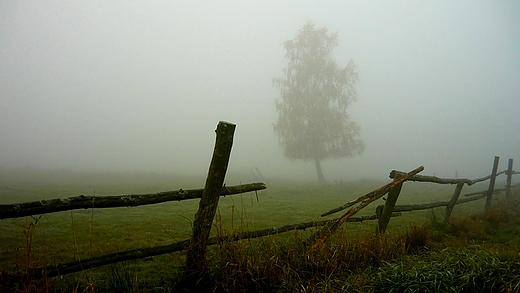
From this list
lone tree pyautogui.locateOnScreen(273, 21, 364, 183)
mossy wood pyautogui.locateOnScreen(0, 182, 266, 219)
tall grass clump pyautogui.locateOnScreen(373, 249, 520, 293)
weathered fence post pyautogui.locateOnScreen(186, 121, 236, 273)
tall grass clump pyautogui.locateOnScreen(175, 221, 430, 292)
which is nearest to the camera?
mossy wood pyautogui.locateOnScreen(0, 182, 266, 219)

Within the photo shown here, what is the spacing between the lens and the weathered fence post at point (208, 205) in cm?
327

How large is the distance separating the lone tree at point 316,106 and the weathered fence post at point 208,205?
24.1 meters

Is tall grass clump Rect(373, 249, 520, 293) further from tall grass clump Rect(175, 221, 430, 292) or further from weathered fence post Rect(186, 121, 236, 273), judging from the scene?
weathered fence post Rect(186, 121, 236, 273)

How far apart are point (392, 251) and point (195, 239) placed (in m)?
2.81

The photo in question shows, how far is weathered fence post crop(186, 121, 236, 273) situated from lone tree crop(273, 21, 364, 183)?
24128 millimetres

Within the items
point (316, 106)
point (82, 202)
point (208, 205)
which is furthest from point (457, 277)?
point (316, 106)

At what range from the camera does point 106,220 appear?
29.6 feet

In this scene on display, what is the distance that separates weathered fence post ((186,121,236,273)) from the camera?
10.7 ft

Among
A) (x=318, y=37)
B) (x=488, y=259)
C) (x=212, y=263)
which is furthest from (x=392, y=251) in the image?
(x=318, y=37)

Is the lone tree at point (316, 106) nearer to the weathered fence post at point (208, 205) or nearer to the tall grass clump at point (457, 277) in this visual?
the tall grass clump at point (457, 277)

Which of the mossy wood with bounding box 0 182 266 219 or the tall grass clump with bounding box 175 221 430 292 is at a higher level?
the mossy wood with bounding box 0 182 266 219

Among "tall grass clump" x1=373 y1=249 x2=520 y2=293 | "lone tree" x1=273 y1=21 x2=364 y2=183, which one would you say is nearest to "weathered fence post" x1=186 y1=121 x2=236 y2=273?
"tall grass clump" x1=373 y1=249 x2=520 y2=293

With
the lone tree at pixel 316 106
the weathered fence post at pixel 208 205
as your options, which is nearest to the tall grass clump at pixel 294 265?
the weathered fence post at pixel 208 205

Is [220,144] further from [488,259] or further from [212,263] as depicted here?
[488,259]
